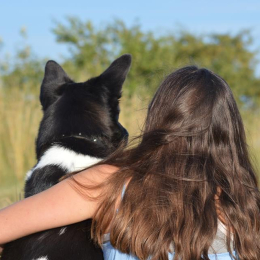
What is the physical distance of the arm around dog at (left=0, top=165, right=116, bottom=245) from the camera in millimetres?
2020

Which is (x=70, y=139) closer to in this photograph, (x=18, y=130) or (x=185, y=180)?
(x=185, y=180)

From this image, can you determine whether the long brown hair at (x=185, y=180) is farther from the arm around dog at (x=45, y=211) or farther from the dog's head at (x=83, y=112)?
the dog's head at (x=83, y=112)

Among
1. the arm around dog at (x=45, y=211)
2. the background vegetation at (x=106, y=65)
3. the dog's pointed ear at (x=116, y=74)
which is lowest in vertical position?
the background vegetation at (x=106, y=65)

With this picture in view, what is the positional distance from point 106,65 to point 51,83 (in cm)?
870

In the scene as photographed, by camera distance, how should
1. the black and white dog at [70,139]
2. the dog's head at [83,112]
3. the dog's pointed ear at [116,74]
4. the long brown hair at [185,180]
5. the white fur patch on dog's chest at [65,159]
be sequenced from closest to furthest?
the long brown hair at [185,180]
the black and white dog at [70,139]
the white fur patch on dog's chest at [65,159]
the dog's head at [83,112]
the dog's pointed ear at [116,74]

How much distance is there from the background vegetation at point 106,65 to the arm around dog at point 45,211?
0.71m

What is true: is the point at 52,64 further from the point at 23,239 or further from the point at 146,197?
the point at 146,197

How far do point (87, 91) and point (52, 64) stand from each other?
44 centimetres

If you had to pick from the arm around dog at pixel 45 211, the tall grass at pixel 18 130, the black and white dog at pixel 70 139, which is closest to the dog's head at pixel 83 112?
the black and white dog at pixel 70 139

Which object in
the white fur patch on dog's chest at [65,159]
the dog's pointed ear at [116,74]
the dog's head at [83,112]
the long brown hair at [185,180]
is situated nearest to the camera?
the long brown hair at [185,180]

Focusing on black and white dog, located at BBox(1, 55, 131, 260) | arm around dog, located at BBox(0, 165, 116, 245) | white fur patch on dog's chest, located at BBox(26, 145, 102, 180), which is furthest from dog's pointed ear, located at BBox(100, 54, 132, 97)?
arm around dog, located at BBox(0, 165, 116, 245)

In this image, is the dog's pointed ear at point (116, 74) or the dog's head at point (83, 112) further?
the dog's pointed ear at point (116, 74)

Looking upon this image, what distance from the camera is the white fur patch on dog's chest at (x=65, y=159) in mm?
2621

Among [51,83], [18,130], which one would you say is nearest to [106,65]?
[18,130]
